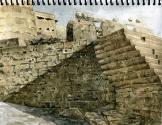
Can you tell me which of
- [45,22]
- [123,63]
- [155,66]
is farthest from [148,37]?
[45,22]

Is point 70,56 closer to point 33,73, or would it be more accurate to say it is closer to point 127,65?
point 33,73

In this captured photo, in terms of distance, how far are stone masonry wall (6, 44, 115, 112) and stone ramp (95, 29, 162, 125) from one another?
349mm

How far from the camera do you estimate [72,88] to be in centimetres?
1412

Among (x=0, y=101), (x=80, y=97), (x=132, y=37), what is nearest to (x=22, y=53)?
(x=0, y=101)

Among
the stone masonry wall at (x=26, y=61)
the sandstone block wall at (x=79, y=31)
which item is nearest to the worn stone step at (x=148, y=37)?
the stone masonry wall at (x=26, y=61)

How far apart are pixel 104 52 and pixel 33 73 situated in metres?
2.83

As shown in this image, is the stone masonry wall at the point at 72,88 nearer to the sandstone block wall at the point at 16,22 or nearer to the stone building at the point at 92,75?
the stone building at the point at 92,75

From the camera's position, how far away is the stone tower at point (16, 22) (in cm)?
2080

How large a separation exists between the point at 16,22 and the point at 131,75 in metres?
10.2

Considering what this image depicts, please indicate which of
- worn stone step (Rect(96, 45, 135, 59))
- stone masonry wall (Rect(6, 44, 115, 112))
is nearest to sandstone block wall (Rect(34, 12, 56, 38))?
stone masonry wall (Rect(6, 44, 115, 112))

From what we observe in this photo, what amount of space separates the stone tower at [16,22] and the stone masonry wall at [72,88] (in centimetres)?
600

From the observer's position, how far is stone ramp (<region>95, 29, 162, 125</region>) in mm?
11461

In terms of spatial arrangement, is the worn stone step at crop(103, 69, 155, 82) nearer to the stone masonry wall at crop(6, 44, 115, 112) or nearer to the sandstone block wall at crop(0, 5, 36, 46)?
the stone masonry wall at crop(6, 44, 115, 112)

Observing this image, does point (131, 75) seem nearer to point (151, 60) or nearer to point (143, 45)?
point (151, 60)
